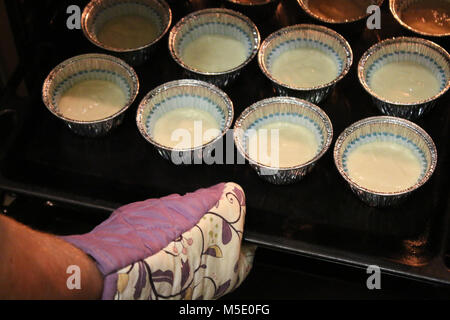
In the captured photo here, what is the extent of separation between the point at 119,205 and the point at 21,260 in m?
0.55

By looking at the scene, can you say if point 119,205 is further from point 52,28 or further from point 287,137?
point 52,28

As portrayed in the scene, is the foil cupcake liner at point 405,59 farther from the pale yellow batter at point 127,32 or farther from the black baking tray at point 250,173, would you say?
the pale yellow batter at point 127,32

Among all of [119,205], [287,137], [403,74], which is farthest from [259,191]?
[403,74]

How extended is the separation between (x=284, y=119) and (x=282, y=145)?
0.08 metres

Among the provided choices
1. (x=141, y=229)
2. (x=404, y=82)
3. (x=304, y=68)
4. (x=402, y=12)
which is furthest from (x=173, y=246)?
(x=402, y=12)

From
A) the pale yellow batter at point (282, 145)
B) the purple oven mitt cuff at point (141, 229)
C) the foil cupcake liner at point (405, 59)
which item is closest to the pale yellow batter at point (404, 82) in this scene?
the foil cupcake liner at point (405, 59)

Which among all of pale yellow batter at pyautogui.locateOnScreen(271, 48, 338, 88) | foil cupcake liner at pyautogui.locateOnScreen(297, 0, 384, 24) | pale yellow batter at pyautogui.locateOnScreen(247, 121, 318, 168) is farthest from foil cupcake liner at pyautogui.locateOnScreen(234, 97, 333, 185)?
foil cupcake liner at pyautogui.locateOnScreen(297, 0, 384, 24)

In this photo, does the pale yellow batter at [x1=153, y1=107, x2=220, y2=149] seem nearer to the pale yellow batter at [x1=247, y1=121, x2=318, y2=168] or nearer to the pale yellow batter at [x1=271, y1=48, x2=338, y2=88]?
the pale yellow batter at [x1=247, y1=121, x2=318, y2=168]

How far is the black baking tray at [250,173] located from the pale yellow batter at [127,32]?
6cm

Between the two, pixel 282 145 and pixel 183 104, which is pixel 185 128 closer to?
pixel 183 104

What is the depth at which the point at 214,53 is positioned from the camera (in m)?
2.01

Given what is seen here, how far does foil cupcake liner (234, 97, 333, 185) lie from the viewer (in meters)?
1.68

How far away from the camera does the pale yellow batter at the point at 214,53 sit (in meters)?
1.97

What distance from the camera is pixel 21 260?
3.76 ft
